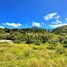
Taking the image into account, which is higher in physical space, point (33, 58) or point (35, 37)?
point (35, 37)

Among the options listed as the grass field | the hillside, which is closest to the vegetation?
the grass field

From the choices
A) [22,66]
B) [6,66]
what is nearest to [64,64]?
[22,66]

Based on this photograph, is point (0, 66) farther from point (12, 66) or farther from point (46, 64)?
point (46, 64)

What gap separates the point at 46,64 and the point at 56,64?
0.58 metres

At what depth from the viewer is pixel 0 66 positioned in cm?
927

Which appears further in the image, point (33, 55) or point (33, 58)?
point (33, 55)

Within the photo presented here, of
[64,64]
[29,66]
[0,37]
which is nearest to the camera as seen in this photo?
[29,66]

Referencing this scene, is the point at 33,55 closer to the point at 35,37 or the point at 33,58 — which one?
the point at 33,58

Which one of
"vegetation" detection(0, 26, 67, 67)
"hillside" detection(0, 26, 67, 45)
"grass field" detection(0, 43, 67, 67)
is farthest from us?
"hillside" detection(0, 26, 67, 45)

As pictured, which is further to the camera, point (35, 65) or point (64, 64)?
point (64, 64)

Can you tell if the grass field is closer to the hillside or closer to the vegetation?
the vegetation

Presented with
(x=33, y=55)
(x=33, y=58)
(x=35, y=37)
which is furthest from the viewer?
(x=35, y=37)

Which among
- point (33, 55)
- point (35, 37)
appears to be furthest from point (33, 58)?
point (35, 37)

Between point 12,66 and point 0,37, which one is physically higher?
point 0,37
